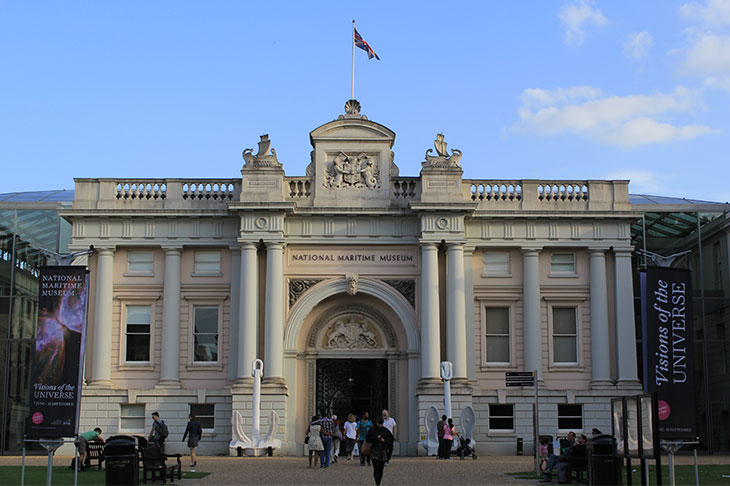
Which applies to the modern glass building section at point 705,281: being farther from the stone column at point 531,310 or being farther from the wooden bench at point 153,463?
the wooden bench at point 153,463

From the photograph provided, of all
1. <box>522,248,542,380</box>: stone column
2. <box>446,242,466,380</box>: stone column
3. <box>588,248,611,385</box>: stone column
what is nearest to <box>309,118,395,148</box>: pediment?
<box>446,242,466,380</box>: stone column

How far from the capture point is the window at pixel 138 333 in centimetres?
3875

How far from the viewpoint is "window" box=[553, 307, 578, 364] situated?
39156 millimetres

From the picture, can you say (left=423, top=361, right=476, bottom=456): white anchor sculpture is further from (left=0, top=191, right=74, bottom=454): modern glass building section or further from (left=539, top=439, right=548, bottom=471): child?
(left=0, top=191, right=74, bottom=454): modern glass building section

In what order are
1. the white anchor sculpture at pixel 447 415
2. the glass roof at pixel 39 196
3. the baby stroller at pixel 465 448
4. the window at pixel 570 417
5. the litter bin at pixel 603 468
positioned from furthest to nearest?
the glass roof at pixel 39 196
the window at pixel 570 417
the white anchor sculpture at pixel 447 415
the baby stroller at pixel 465 448
the litter bin at pixel 603 468

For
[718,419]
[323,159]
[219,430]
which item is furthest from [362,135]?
[718,419]

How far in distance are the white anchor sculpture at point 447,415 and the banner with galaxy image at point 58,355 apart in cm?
1599

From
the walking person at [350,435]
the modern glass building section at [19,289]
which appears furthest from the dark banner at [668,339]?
the modern glass building section at [19,289]

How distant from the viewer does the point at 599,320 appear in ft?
127

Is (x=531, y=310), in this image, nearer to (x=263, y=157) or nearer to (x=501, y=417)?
(x=501, y=417)

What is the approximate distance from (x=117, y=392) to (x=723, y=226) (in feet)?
79.8

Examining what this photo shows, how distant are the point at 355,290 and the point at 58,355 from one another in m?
17.4

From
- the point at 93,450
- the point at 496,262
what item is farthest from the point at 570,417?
the point at 93,450

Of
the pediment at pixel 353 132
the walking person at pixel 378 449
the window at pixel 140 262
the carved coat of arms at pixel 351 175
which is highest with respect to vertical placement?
the pediment at pixel 353 132
